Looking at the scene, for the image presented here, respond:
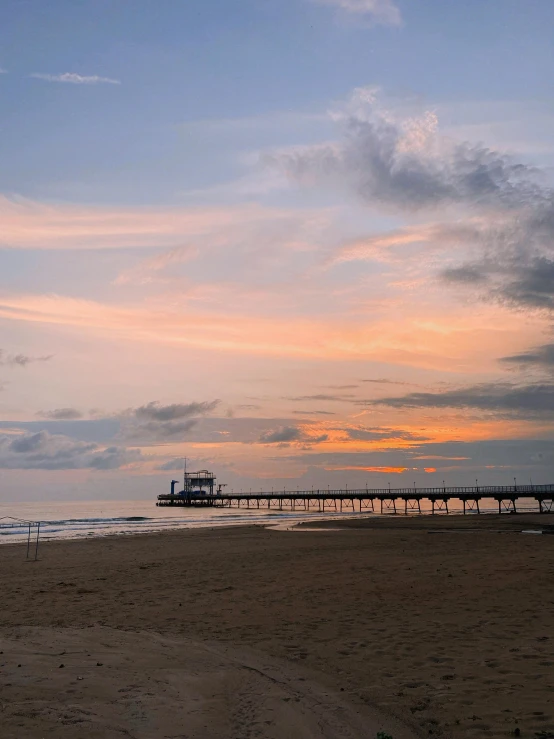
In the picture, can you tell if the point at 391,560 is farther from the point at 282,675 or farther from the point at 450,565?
the point at 282,675

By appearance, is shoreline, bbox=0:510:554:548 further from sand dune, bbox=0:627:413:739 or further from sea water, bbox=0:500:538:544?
sand dune, bbox=0:627:413:739

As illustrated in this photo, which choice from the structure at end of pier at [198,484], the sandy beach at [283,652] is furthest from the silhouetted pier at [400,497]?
the sandy beach at [283,652]

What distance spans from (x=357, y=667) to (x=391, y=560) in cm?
1415

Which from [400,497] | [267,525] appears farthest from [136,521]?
[400,497]

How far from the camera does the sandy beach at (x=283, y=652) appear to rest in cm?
742

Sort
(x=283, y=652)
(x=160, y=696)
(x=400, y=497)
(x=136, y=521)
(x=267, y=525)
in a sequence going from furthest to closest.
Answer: (x=400, y=497) → (x=136, y=521) → (x=267, y=525) → (x=283, y=652) → (x=160, y=696)

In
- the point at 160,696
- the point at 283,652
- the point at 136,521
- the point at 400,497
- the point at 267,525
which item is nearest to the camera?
the point at 160,696

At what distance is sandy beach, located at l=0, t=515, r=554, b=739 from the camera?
7.42m

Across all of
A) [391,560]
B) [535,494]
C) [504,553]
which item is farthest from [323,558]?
[535,494]

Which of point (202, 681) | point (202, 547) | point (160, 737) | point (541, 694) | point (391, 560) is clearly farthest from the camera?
point (202, 547)

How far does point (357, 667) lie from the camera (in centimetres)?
964

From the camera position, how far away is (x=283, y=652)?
1071cm

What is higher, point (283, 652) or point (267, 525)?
point (283, 652)

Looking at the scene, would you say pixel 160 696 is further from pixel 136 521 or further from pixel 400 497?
pixel 400 497
